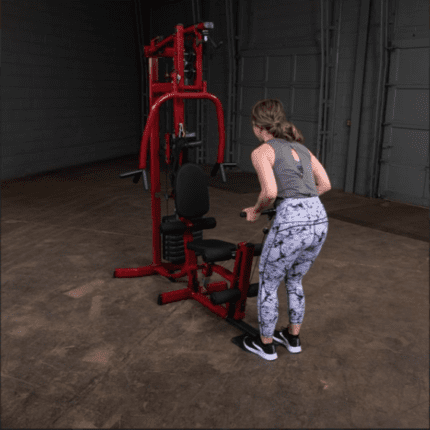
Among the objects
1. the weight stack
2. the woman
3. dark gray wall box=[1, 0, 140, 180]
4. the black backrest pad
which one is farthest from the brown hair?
dark gray wall box=[1, 0, 140, 180]

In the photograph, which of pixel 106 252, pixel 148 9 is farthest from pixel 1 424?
pixel 148 9

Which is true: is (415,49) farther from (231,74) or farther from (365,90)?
(231,74)

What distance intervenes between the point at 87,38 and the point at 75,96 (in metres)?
1.19

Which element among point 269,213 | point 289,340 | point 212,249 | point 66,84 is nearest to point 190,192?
point 212,249

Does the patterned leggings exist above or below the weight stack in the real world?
above

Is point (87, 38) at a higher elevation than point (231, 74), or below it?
higher

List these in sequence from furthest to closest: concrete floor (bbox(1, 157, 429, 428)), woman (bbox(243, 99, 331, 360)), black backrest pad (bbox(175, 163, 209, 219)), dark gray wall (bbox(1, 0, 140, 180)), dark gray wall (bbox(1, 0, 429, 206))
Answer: dark gray wall (bbox(1, 0, 140, 180)) < dark gray wall (bbox(1, 0, 429, 206)) < black backrest pad (bbox(175, 163, 209, 219)) < woman (bbox(243, 99, 331, 360)) < concrete floor (bbox(1, 157, 429, 428))

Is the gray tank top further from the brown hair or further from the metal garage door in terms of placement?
the metal garage door

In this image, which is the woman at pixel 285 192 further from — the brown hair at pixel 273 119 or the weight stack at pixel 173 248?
the weight stack at pixel 173 248

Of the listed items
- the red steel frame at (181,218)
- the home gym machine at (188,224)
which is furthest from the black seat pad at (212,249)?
the red steel frame at (181,218)

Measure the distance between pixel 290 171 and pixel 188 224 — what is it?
1.19 metres

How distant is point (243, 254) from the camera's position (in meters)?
2.83

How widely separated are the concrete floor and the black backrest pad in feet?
2.19

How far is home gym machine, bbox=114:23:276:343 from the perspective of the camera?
9.64 ft
